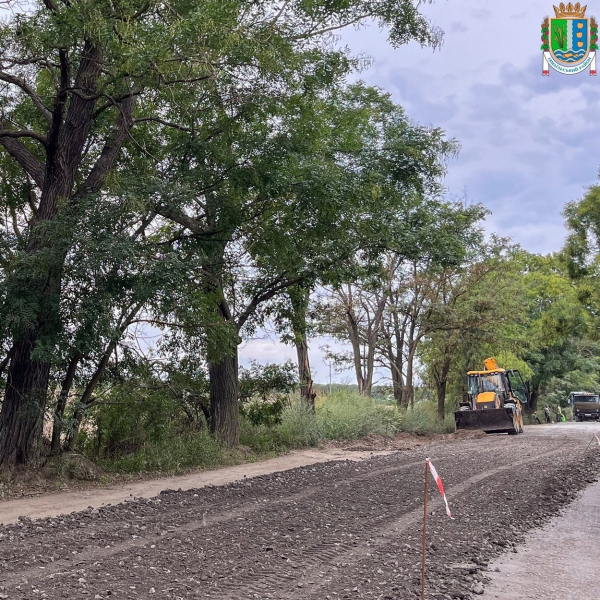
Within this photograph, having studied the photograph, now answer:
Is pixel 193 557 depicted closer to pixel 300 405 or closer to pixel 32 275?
pixel 32 275

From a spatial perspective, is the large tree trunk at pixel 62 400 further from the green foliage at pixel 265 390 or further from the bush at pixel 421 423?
the bush at pixel 421 423

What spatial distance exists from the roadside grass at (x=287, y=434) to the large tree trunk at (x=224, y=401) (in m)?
0.52

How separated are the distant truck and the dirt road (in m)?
42.0

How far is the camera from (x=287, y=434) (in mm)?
17906

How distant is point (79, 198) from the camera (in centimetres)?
1071

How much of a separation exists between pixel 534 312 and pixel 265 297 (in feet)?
96.8

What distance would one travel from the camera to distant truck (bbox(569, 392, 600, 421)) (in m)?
49.5

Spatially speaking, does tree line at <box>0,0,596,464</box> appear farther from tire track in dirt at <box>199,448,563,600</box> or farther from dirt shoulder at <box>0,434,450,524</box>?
tire track in dirt at <box>199,448,563,600</box>

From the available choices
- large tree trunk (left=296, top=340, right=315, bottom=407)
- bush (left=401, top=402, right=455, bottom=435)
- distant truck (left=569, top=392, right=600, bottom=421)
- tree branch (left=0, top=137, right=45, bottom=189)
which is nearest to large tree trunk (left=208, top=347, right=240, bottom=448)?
large tree trunk (left=296, top=340, right=315, bottom=407)

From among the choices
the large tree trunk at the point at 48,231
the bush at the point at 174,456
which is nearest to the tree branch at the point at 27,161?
the large tree trunk at the point at 48,231

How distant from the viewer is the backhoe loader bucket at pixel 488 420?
24.1 metres

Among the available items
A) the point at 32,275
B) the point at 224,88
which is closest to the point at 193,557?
the point at 32,275

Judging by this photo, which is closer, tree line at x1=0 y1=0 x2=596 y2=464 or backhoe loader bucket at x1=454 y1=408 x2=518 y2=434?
tree line at x1=0 y1=0 x2=596 y2=464

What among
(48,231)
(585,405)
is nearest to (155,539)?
(48,231)
